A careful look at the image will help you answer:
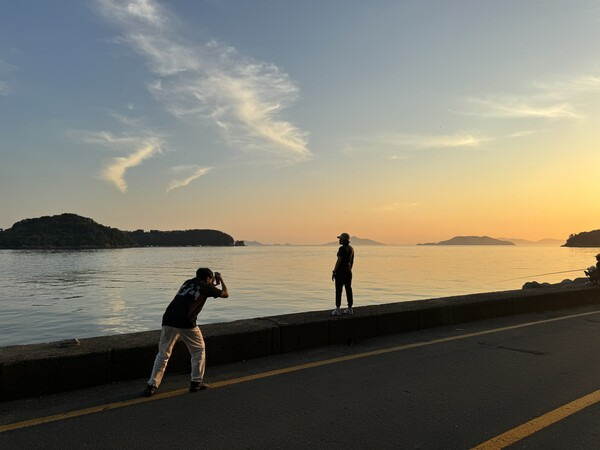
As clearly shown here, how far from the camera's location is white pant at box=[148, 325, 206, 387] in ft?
17.5

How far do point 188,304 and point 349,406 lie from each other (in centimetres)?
214

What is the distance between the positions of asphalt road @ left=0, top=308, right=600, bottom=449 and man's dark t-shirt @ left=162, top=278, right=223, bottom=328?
2.63 ft

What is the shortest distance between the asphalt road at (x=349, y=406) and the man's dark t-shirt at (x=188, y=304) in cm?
80

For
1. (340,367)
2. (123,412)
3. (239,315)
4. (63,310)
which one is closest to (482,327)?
(340,367)

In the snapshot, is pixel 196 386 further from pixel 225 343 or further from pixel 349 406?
pixel 349 406

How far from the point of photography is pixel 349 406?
4891 mm

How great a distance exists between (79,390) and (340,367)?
3.27 m

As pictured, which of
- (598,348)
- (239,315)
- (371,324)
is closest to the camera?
(598,348)

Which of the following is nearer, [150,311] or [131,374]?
[131,374]

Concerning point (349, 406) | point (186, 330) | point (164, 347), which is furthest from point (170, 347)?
point (349, 406)

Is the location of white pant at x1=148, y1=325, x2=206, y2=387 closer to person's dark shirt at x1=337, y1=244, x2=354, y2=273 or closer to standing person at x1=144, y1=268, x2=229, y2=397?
standing person at x1=144, y1=268, x2=229, y2=397

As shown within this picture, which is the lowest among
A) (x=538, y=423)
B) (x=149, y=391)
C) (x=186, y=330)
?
(x=538, y=423)

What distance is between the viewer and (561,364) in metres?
6.60

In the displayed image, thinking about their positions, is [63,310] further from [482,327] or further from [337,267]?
[482,327]
